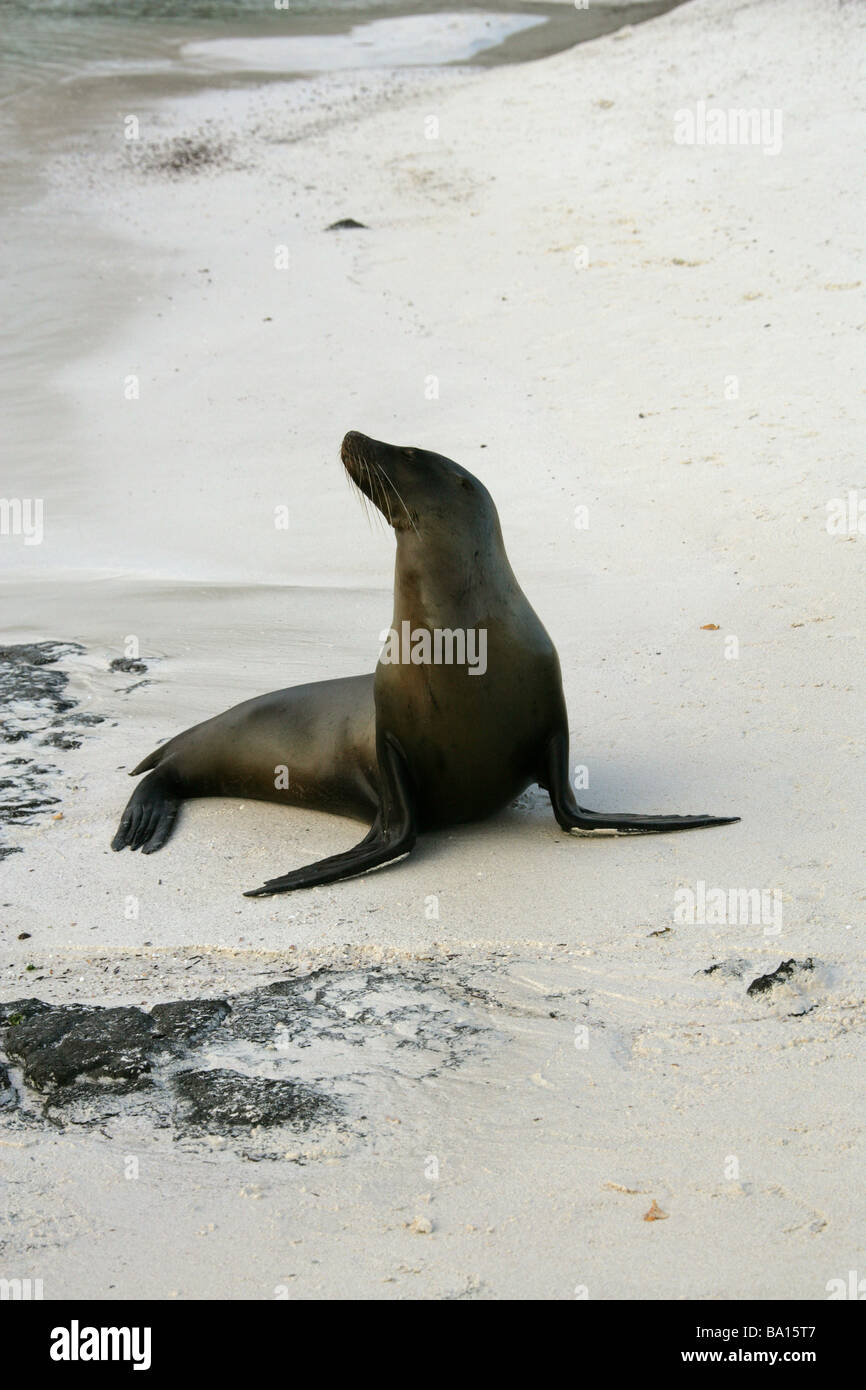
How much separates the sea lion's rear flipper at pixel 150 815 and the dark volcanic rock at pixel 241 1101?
5.06 feet

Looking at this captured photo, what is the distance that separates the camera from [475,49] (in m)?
23.1

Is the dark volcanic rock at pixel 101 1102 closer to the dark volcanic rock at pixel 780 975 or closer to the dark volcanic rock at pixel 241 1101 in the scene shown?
the dark volcanic rock at pixel 241 1101

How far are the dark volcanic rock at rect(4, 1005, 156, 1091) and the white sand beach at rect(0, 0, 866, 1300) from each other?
119 millimetres

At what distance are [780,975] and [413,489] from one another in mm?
1773

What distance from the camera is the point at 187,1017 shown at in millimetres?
3189

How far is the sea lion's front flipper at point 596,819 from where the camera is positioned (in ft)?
13.6

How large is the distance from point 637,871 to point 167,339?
25.3ft

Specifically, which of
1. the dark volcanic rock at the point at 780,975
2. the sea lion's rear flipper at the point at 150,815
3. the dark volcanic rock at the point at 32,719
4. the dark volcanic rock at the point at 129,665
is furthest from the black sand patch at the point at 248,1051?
the dark volcanic rock at the point at 129,665

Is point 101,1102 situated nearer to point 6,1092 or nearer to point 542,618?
point 6,1092

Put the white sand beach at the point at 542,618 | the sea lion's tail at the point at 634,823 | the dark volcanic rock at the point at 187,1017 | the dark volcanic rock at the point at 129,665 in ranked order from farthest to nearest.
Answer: the dark volcanic rock at the point at 129,665 < the sea lion's tail at the point at 634,823 < the dark volcanic rock at the point at 187,1017 < the white sand beach at the point at 542,618

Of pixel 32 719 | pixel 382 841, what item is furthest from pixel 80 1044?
pixel 32 719

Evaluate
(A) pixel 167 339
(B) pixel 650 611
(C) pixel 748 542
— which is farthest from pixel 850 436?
(A) pixel 167 339

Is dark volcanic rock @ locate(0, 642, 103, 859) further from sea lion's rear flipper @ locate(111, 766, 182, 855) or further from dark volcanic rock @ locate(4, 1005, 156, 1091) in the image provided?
dark volcanic rock @ locate(4, 1005, 156, 1091)

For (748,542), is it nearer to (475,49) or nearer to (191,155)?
(191,155)
